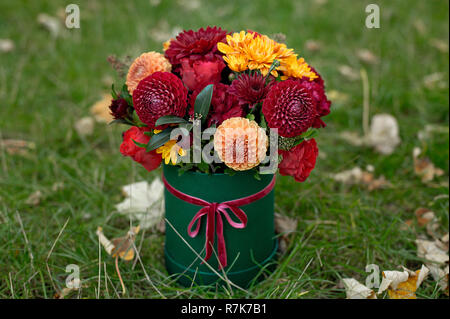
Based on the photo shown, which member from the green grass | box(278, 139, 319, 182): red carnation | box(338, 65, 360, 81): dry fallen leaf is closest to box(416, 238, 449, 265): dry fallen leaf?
the green grass

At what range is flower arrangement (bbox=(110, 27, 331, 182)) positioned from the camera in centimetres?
113

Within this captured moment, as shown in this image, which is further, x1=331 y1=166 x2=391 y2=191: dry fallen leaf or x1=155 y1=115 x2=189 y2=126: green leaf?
x1=331 y1=166 x2=391 y2=191: dry fallen leaf

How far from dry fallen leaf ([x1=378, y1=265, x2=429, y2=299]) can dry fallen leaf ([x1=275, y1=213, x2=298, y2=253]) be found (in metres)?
0.35

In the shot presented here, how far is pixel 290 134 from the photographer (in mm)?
1146

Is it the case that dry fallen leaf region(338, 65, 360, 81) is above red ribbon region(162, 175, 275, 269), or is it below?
above

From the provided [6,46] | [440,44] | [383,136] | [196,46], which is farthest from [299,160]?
[6,46]

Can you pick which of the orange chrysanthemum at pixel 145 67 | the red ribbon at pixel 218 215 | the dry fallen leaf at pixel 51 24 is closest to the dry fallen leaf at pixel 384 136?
the red ribbon at pixel 218 215

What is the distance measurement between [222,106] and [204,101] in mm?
62

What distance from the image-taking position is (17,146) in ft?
6.82

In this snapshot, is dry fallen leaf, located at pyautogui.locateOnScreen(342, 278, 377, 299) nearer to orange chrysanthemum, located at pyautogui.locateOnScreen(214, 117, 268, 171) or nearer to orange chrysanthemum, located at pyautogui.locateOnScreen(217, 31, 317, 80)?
orange chrysanthemum, located at pyautogui.locateOnScreen(214, 117, 268, 171)

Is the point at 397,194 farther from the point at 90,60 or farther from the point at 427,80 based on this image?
the point at 90,60

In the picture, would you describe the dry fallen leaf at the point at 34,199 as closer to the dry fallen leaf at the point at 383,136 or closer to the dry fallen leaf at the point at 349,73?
the dry fallen leaf at the point at 383,136

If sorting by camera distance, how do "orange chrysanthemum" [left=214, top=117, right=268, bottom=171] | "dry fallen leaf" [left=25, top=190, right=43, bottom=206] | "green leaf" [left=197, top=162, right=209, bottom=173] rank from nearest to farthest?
"orange chrysanthemum" [left=214, top=117, right=268, bottom=171]
"green leaf" [left=197, top=162, right=209, bottom=173]
"dry fallen leaf" [left=25, top=190, right=43, bottom=206]

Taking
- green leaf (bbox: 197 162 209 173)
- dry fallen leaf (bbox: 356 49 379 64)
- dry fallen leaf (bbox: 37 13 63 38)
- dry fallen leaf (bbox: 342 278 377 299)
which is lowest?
dry fallen leaf (bbox: 342 278 377 299)
